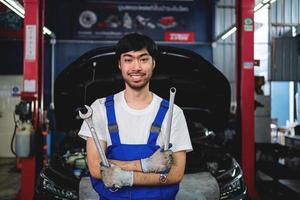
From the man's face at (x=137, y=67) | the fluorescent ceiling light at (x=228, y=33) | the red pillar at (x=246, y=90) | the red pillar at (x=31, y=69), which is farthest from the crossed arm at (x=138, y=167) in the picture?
the fluorescent ceiling light at (x=228, y=33)

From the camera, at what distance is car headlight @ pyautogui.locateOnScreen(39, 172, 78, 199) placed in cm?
242

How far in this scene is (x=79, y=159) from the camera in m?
2.97

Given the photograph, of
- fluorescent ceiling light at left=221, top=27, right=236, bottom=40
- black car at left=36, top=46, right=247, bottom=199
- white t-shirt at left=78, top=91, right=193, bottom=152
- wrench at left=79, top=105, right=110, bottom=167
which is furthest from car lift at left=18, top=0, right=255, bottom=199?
fluorescent ceiling light at left=221, top=27, right=236, bottom=40

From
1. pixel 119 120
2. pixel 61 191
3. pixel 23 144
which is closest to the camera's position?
pixel 119 120

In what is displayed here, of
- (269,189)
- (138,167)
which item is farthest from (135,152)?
(269,189)

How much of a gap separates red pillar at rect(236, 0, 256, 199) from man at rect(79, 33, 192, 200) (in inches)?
109

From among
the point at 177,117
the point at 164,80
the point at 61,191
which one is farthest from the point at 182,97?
the point at 177,117

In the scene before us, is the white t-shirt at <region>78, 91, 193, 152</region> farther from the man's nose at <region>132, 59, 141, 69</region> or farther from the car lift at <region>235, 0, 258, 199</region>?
the car lift at <region>235, 0, 258, 199</region>

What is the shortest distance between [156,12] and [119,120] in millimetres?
9693

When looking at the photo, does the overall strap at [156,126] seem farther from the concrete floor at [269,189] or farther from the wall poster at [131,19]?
the wall poster at [131,19]

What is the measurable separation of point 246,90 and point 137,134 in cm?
292

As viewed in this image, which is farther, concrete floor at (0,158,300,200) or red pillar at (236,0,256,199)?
concrete floor at (0,158,300,200)

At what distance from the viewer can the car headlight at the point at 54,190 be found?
7.93 feet

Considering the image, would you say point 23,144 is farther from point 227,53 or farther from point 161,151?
point 227,53
